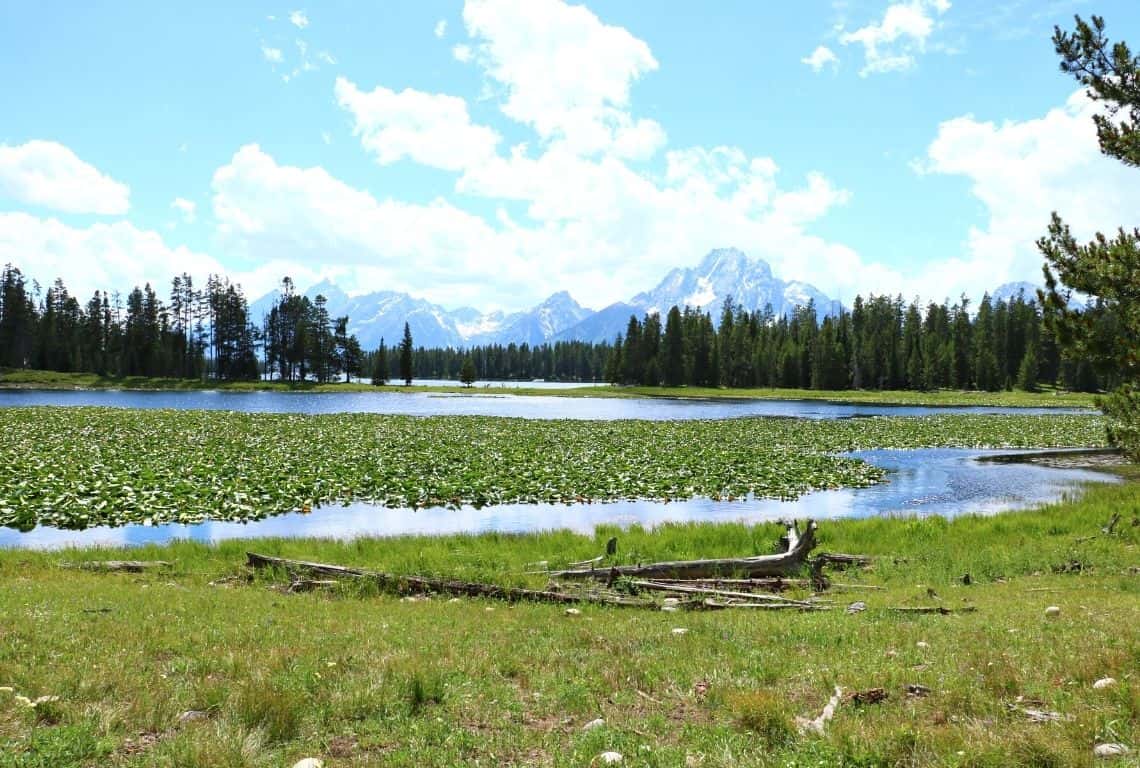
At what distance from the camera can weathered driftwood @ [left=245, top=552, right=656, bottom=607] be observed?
1370 cm

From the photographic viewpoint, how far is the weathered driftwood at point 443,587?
1370 cm

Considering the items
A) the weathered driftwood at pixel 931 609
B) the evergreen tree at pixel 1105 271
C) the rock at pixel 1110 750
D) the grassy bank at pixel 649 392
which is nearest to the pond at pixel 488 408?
the grassy bank at pixel 649 392

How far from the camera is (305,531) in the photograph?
74.0 feet

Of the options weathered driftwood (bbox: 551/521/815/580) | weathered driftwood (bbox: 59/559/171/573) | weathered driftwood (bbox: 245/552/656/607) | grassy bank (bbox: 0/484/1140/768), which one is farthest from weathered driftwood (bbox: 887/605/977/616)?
weathered driftwood (bbox: 59/559/171/573)

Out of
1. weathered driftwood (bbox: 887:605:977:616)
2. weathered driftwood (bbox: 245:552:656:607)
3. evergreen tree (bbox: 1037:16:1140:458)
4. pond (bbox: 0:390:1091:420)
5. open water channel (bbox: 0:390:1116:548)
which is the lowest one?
open water channel (bbox: 0:390:1116:548)

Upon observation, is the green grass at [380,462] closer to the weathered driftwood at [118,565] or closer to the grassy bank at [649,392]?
the weathered driftwood at [118,565]

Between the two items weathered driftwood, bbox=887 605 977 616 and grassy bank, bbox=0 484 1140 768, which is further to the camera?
weathered driftwood, bbox=887 605 977 616

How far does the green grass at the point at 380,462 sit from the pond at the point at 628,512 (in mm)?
992

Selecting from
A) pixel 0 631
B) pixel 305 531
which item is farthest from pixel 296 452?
pixel 0 631

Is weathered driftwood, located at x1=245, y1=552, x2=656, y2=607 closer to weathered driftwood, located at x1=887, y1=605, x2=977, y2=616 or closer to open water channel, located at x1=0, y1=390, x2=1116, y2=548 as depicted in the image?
weathered driftwood, located at x1=887, y1=605, x2=977, y2=616

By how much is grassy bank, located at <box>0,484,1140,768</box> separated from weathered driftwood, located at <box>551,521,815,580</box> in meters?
2.28

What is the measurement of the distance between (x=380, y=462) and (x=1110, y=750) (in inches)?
1252

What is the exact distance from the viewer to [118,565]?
640 inches

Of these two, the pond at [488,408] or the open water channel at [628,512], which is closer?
the open water channel at [628,512]
